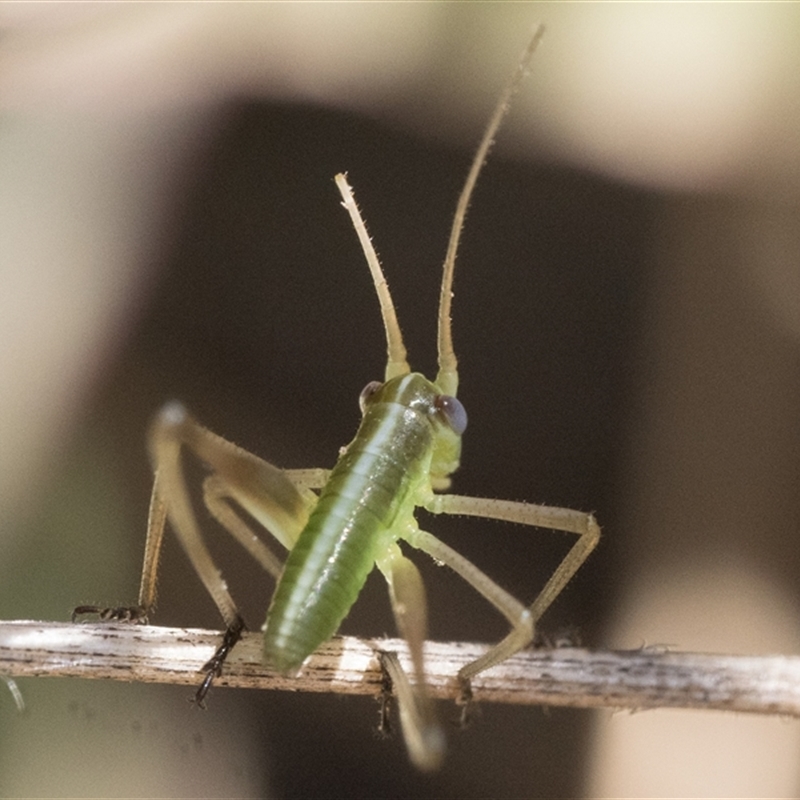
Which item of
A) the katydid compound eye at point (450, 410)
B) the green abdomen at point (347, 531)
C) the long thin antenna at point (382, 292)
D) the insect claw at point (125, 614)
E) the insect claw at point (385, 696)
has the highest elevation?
the long thin antenna at point (382, 292)

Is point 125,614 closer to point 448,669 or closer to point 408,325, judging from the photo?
point 448,669

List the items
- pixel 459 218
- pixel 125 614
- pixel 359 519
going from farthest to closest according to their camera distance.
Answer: pixel 459 218 → pixel 125 614 → pixel 359 519

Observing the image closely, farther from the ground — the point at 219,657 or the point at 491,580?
the point at 491,580

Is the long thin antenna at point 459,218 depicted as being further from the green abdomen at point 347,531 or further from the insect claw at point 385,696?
the insect claw at point 385,696

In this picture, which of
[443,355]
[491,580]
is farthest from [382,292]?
[491,580]

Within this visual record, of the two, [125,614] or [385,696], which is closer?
[385,696]

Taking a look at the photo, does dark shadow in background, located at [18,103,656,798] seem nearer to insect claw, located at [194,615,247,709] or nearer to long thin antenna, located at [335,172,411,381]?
long thin antenna, located at [335,172,411,381]

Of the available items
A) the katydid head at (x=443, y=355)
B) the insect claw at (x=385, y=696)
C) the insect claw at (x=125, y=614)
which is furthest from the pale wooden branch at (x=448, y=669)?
the katydid head at (x=443, y=355)
